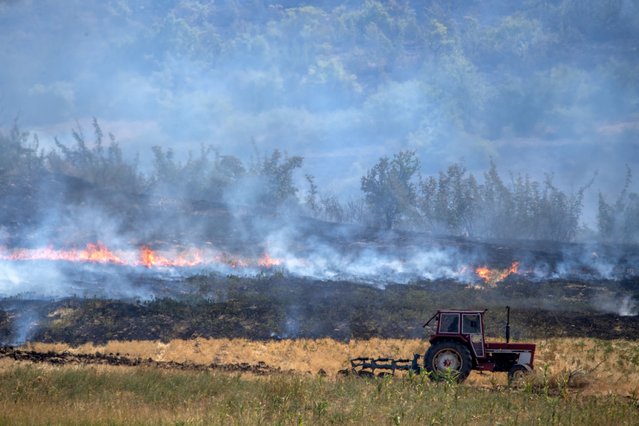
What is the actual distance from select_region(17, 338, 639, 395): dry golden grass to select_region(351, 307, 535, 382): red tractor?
2.33 meters

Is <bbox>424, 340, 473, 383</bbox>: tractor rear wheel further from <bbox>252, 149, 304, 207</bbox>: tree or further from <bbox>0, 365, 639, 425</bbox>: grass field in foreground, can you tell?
<bbox>252, 149, 304, 207</bbox>: tree

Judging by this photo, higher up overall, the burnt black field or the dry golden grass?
the burnt black field

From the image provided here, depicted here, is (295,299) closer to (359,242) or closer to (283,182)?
(359,242)

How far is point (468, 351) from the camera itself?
1777cm

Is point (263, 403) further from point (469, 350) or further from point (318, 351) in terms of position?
point (318, 351)

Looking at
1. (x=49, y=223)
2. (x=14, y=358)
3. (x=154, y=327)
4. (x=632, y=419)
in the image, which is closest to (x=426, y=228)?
(x=49, y=223)

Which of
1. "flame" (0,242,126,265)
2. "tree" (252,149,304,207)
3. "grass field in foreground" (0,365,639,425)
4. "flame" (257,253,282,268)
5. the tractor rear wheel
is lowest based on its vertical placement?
"grass field in foreground" (0,365,639,425)

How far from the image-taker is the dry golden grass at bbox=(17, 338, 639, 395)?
2256 cm

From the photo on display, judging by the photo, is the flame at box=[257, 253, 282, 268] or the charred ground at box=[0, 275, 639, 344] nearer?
the charred ground at box=[0, 275, 639, 344]

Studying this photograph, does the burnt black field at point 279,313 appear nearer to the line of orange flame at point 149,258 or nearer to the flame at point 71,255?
the line of orange flame at point 149,258

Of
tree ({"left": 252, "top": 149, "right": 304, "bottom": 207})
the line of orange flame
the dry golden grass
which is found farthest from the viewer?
tree ({"left": 252, "top": 149, "right": 304, "bottom": 207})

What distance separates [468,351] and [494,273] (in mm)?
37319

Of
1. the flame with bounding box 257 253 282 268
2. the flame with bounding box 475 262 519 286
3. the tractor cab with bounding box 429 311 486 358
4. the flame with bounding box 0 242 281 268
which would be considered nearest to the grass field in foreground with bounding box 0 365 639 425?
the tractor cab with bounding box 429 311 486 358

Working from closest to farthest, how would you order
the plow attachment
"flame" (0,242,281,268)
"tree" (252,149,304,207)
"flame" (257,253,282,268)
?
1. the plow attachment
2. "flame" (0,242,281,268)
3. "flame" (257,253,282,268)
4. "tree" (252,149,304,207)
